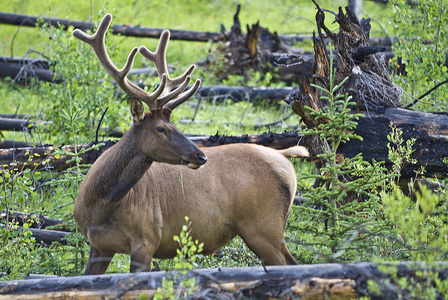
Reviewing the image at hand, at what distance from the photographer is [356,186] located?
5.21 m

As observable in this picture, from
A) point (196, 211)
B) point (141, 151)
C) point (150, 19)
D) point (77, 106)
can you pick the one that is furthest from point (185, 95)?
point (150, 19)

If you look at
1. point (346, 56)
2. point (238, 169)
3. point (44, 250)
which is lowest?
point (44, 250)

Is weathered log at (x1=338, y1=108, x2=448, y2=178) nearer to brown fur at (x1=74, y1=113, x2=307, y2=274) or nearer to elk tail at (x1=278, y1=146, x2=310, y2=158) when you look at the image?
elk tail at (x1=278, y1=146, x2=310, y2=158)

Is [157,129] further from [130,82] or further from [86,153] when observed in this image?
[86,153]

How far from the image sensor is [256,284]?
360 centimetres

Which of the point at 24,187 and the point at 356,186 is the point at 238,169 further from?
the point at 24,187

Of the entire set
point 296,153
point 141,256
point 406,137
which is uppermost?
point 406,137

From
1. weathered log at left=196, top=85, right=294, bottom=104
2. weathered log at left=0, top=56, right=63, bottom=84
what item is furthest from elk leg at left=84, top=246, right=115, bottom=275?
weathered log at left=0, top=56, right=63, bottom=84

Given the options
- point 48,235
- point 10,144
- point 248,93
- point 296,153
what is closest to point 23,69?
point 10,144

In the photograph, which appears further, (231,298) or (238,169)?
(238,169)

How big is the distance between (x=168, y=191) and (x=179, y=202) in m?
0.15

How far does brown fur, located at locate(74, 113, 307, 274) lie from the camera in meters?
5.06

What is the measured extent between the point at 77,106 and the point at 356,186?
15.1ft

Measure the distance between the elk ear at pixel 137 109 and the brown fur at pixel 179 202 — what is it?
0.33 feet
